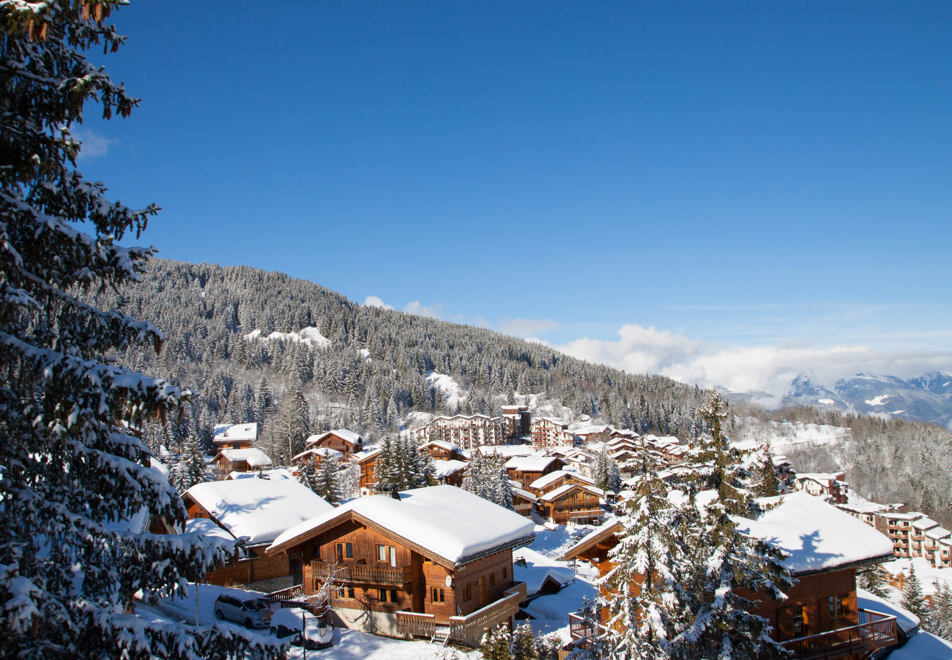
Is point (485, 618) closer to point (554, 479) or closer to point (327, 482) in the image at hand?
point (327, 482)

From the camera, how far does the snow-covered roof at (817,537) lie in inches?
860

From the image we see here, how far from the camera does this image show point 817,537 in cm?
2323

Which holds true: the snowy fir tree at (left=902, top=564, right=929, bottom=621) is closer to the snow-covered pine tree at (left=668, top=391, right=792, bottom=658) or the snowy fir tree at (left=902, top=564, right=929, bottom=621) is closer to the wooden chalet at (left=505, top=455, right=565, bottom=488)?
the snow-covered pine tree at (left=668, top=391, right=792, bottom=658)

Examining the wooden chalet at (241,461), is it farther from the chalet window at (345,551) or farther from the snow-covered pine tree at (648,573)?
the snow-covered pine tree at (648,573)

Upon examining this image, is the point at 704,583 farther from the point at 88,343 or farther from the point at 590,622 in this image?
the point at 88,343

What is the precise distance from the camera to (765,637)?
16.8m

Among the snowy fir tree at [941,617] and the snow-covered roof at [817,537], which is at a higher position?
the snow-covered roof at [817,537]

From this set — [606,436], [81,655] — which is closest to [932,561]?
[606,436]

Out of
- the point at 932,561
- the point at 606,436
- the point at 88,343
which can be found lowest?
the point at 932,561

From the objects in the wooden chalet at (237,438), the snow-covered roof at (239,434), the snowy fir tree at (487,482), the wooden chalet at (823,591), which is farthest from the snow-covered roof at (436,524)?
the wooden chalet at (237,438)

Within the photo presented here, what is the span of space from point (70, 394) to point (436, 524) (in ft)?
67.9

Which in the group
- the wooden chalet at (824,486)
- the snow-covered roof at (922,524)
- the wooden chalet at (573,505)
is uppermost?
the wooden chalet at (573,505)

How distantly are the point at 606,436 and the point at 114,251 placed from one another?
156113 millimetres

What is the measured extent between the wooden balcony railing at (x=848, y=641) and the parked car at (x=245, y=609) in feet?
66.4
